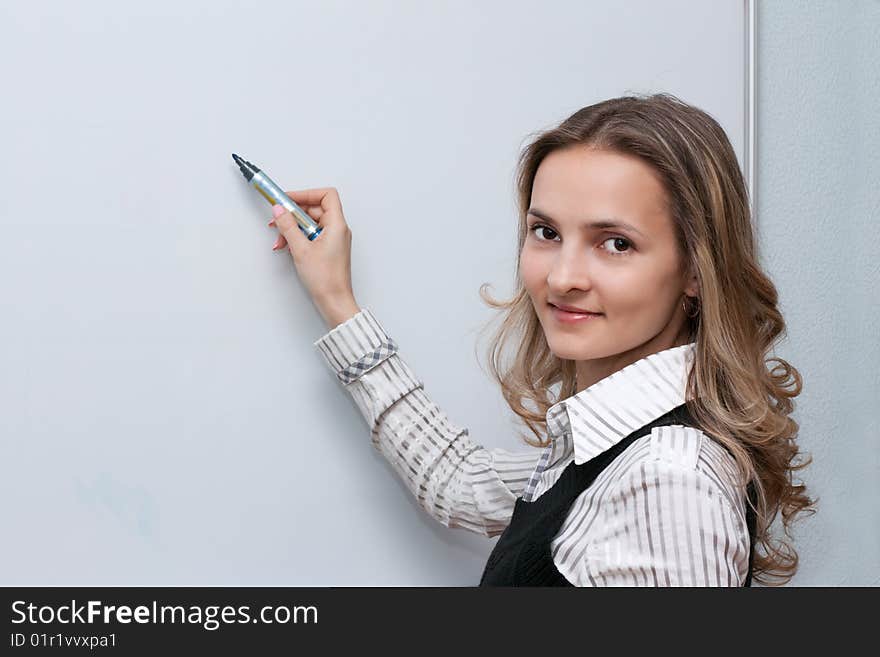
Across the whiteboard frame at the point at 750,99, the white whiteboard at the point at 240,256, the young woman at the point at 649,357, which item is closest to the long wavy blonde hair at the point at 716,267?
the young woman at the point at 649,357

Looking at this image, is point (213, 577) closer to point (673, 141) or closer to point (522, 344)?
point (522, 344)

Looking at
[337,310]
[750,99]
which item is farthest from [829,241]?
[337,310]

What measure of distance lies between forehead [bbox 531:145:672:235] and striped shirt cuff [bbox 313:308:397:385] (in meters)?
0.25

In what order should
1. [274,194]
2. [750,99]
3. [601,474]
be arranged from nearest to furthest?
[601,474], [274,194], [750,99]

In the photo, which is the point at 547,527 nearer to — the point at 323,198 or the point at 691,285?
the point at 691,285

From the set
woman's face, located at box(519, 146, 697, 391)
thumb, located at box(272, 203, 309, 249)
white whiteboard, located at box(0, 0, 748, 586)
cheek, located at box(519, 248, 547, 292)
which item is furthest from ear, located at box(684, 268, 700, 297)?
thumb, located at box(272, 203, 309, 249)

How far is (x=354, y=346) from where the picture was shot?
0.96m

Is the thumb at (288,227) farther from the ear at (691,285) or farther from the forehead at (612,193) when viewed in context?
the ear at (691,285)

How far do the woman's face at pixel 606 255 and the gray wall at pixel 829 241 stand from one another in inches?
16.1

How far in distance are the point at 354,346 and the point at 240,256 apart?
0.48 feet

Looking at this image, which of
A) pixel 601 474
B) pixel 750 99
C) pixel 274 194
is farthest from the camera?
pixel 750 99

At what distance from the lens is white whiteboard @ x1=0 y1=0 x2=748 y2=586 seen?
0.91 meters

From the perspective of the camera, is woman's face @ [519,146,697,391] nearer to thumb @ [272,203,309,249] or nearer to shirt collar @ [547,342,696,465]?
shirt collar @ [547,342,696,465]
